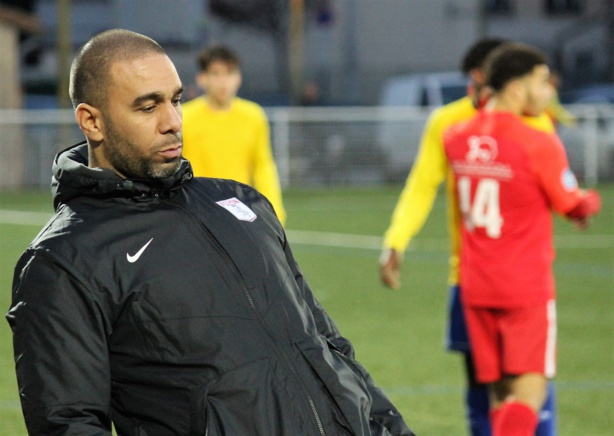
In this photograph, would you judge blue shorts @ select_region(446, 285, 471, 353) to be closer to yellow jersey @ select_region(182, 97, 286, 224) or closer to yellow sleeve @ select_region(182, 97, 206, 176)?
A: yellow jersey @ select_region(182, 97, 286, 224)

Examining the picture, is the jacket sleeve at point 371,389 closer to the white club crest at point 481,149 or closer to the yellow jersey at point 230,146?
the white club crest at point 481,149

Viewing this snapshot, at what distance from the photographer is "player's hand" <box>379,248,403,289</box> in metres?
5.52

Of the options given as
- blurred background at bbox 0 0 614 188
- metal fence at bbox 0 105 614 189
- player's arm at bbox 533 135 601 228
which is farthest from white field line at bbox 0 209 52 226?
blurred background at bbox 0 0 614 188

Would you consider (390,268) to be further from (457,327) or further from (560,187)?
(560,187)

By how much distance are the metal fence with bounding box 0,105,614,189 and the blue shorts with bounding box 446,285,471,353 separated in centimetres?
1795

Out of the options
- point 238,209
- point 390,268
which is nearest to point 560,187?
point 390,268

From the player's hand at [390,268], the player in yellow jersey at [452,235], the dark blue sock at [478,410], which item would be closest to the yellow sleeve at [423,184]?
the player in yellow jersey at [452,235]

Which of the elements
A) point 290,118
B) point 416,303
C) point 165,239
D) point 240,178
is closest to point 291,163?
point 290,118

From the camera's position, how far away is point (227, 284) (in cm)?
263

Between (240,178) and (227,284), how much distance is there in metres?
5.95

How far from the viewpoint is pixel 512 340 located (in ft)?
16.8

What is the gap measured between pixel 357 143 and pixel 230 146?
15651 mm

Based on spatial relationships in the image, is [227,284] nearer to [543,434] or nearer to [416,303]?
[543,434]

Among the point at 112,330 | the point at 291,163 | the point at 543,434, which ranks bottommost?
the point at 291,163
